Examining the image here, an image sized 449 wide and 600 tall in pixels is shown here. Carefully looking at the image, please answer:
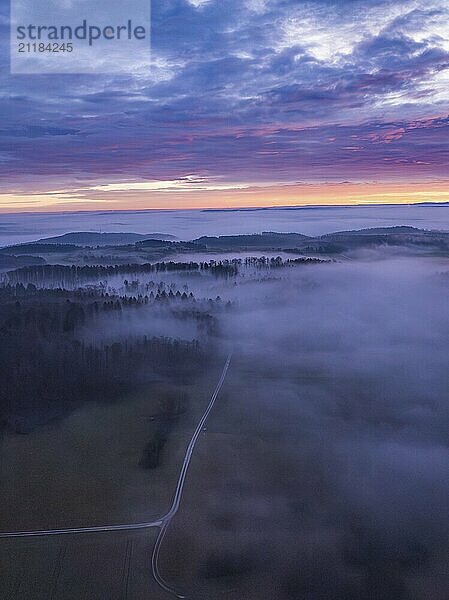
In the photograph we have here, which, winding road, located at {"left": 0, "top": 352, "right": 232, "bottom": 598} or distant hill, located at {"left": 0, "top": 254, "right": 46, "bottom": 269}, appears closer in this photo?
winding road, located at {"left": 0, "top": 352, "right": 232, "bottom": 598}

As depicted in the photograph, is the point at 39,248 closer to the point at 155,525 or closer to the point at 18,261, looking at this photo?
the point at 18,261

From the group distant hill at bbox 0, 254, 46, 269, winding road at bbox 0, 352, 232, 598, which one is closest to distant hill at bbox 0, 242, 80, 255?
distant hill at bbox 0, 254, 46, 269

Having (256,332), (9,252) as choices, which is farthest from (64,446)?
(9,252)

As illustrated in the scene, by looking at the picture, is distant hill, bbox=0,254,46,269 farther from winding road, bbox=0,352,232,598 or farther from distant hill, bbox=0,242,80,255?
winding road, bbox=0,352,232,598

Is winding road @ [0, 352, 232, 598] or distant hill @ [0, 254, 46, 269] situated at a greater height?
distant hill @ [0, 254, 46, 269]

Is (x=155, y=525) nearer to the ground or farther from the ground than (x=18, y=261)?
nearer to the ground

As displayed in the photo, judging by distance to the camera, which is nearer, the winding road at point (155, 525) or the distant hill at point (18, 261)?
the winding road at point (155, 525)

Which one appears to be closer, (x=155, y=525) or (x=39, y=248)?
(x=155, y=525)

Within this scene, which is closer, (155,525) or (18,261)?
(155,525)

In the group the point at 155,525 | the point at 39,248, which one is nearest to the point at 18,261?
the point at 39,248

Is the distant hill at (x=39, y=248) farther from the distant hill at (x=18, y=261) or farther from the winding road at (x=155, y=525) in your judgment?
the winding road at (x=155, y=525)

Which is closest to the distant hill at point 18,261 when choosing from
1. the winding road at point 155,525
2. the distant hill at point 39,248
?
the distant hill at point 39,248
